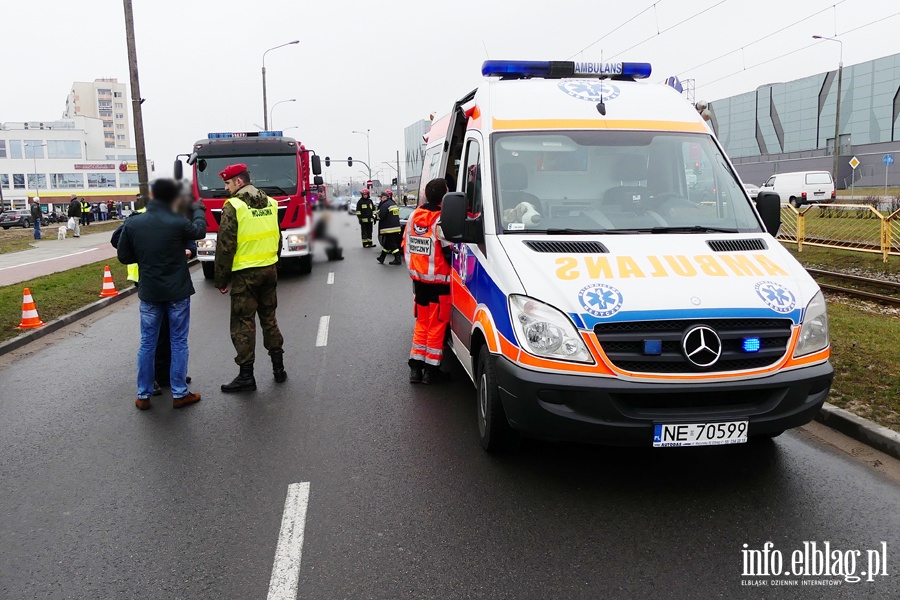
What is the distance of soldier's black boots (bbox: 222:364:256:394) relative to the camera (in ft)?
22.1

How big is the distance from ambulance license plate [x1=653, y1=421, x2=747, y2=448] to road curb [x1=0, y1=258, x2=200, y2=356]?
4991 mm

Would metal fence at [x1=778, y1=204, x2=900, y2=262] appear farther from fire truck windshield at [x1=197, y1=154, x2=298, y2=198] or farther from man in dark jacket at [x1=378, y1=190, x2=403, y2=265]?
fire truck windshield at [x1=197, y1=154, x2=298, y2=198]

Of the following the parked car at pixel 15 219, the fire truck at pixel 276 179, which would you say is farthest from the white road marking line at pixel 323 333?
the parked car at pixel 15 219

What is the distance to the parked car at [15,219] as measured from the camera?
4794 centimetres

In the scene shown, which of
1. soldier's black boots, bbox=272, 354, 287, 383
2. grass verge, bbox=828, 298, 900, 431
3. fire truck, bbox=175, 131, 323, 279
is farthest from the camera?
soldier's black boots, bbox=272, 354, 287, 383

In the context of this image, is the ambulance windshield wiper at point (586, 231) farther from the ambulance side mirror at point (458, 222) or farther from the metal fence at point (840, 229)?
the metal fence at point (840, 229)

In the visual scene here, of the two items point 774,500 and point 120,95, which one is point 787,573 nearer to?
point 774,500

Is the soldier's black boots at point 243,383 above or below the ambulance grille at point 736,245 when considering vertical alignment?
below

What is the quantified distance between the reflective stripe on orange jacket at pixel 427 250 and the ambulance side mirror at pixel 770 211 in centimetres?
255

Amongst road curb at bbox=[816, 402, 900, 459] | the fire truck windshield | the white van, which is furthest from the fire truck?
the white van

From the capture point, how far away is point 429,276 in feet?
21.0

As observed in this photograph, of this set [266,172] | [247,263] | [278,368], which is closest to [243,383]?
[278,368]

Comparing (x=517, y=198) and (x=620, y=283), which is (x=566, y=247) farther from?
(x=517, y=198)

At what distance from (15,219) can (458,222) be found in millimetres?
52359
